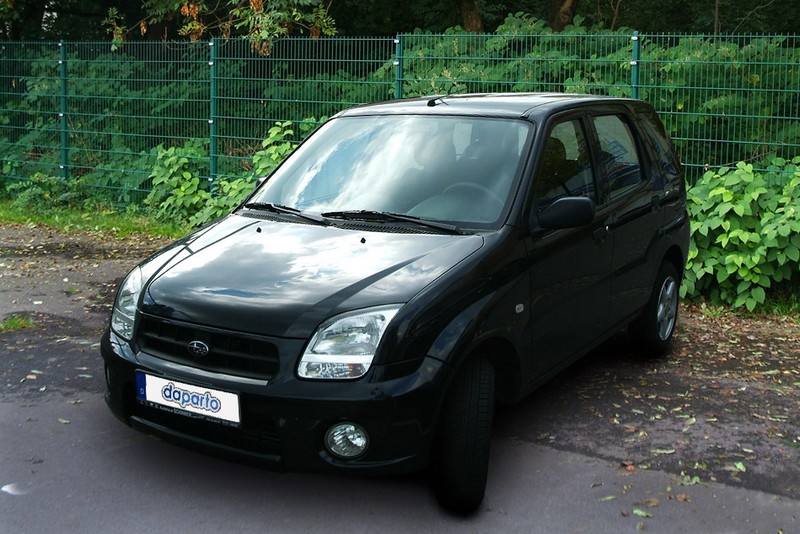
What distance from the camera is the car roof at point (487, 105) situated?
201 inches

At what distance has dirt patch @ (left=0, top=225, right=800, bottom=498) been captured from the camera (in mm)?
4766

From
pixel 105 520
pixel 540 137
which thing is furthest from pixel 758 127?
pixel 105 520

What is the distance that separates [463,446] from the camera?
3934 mm

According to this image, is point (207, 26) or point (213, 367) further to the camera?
point (207, 26)

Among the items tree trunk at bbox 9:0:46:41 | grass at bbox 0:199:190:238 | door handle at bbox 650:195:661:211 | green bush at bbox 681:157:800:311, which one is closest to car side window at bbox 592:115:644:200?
door handle at bbox 650:195:661:211

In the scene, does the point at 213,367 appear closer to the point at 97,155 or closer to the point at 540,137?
the point at 540,137

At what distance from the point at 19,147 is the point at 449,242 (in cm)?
1064

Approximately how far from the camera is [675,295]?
6.62m

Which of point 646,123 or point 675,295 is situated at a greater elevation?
point 646,123

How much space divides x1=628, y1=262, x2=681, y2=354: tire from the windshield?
5.98ft

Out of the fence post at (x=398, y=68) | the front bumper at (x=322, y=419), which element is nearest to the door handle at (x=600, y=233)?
the front bumper at (x=322, y=419)

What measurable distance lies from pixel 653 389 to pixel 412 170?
2.07m

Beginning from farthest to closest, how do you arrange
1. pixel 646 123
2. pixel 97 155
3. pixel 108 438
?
1. pixel 97 155
2. pixel 646 123
3. pixel 108 438

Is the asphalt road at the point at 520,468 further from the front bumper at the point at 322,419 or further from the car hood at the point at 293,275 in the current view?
the car hood at the point at 293,275
